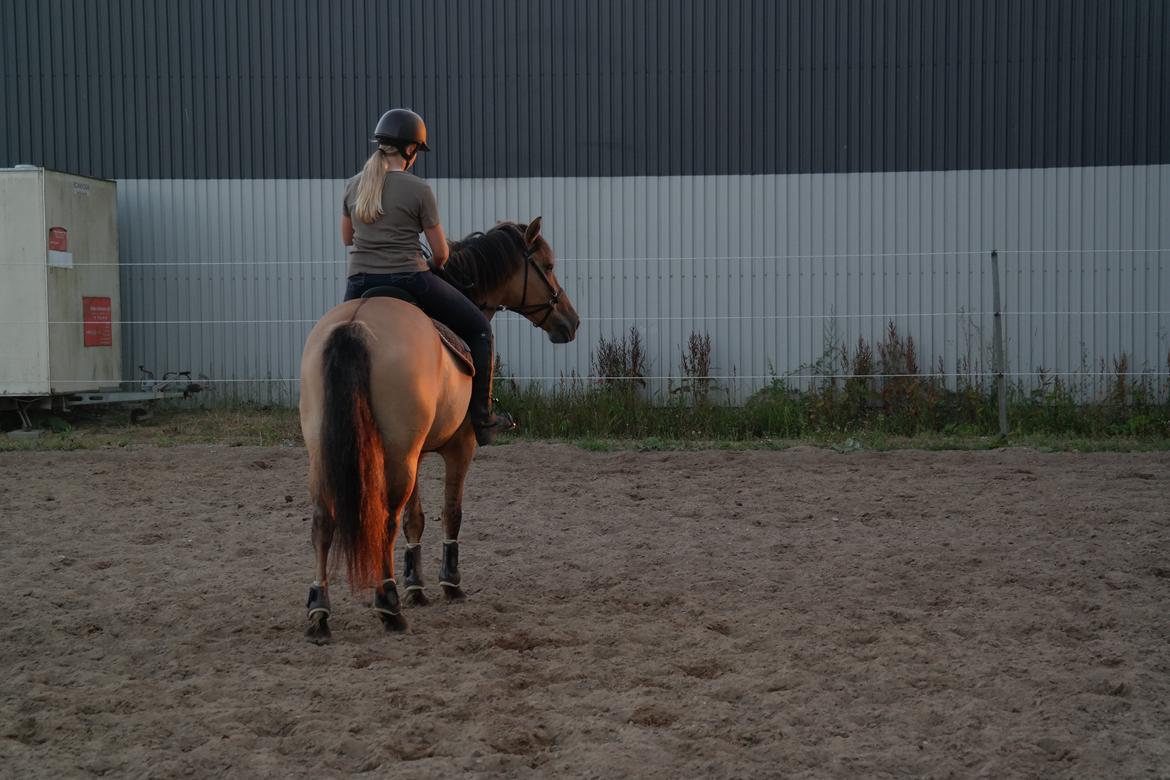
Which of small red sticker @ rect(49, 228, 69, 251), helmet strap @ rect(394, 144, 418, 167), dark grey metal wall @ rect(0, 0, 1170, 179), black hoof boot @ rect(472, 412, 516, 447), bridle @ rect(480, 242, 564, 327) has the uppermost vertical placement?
dark grey metal wall @ rect(0, 0, 1170, 179)

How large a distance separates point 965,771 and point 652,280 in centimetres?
1090

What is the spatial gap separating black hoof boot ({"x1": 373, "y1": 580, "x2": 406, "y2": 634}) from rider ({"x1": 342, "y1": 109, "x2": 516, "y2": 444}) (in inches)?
53.4

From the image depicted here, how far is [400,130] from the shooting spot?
200 inches

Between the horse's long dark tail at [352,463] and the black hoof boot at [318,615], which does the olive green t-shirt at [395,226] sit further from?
the black hoof boot at [318,615]

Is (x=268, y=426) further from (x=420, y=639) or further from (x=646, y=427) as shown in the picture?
(x=420, y=639)

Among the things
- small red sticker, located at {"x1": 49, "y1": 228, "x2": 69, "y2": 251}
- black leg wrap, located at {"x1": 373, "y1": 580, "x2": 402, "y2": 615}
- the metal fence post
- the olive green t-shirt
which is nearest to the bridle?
the olive green t-shirt

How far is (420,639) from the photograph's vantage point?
192 inches

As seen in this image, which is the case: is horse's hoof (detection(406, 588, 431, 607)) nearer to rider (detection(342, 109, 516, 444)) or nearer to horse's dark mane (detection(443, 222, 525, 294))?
rider (detection(342, 109, 516, 444))

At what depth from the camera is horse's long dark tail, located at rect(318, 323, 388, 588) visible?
4500 mm

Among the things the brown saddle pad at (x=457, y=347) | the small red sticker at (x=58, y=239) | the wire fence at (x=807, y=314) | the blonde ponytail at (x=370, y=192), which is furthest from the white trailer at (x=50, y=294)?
the blonde ponytail at (x=370, y=192)

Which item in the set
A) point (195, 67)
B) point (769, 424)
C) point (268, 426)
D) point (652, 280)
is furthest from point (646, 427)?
point (195, 67)

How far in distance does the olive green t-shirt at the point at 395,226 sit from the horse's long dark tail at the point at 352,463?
0.70 m

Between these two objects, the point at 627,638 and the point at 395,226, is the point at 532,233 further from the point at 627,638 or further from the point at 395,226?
the point at 627,638

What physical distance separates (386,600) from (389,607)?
0.11ft
